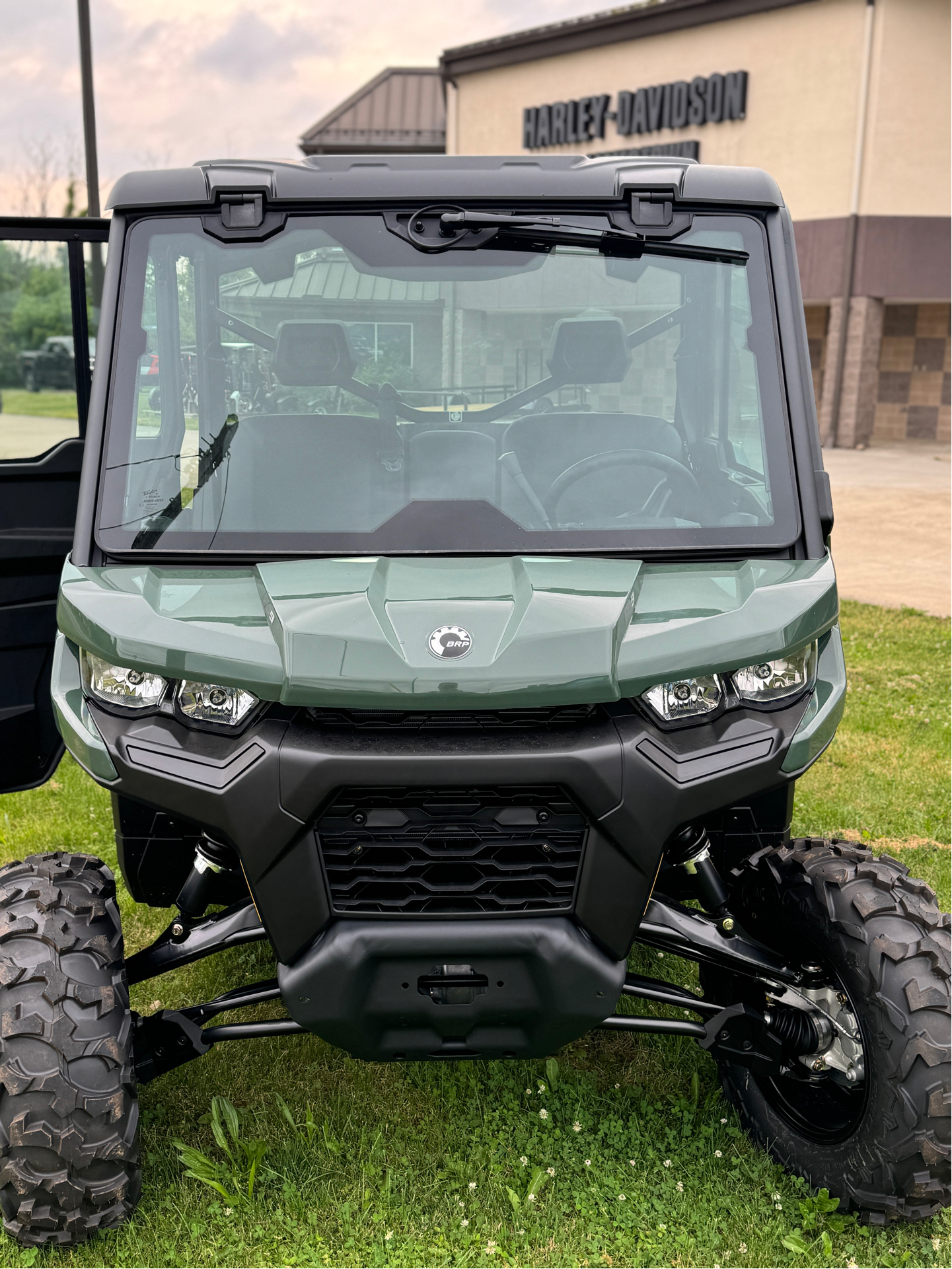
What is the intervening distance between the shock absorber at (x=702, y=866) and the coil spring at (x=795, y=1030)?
0.91ft

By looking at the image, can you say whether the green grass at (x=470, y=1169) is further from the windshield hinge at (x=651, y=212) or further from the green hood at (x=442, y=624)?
the windshield hinge at (x=651, y=212)

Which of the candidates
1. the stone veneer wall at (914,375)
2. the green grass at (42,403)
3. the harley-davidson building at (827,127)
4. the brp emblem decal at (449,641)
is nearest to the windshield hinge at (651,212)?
the brp emblem decal at (449,641)

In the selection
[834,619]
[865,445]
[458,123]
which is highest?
[458,123]

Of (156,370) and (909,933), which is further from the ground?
(156,370)

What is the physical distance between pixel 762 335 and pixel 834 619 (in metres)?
0.76

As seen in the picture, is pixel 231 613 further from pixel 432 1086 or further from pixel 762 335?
pixel 432 1086

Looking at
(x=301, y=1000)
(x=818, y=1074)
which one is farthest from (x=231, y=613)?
(x=818, y=1074)

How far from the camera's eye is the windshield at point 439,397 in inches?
113

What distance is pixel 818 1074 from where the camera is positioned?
2936 millimetres

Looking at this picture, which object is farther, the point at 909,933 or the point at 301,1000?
the point at 909,933

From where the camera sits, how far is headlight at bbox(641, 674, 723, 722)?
8.13 ft

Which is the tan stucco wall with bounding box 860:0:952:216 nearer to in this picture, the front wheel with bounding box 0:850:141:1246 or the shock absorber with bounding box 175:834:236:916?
the shock absorber with bounding box 175:834:236:916

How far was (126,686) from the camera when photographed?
2.54 meters

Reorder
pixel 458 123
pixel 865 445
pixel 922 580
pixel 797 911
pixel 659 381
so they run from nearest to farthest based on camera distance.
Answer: pixel 797 911 < pixel 659 381 < pixel 922 580 < pixel 865 445 < pixel 458 123
